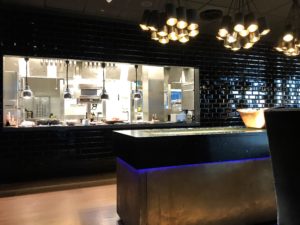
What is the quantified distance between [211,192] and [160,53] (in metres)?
3.63

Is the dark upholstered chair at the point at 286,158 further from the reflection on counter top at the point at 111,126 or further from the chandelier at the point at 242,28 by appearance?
the reflection on counter top at the point at 111,126

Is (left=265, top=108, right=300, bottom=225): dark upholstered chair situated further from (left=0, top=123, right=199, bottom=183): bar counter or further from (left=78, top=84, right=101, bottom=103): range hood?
(left=78, top=84, right=101, bottom=103): range hood

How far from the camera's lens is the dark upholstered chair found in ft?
4.88

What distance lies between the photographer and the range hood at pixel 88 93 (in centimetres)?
789

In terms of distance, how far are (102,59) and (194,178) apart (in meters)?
3.32

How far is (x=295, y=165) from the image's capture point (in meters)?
1.51

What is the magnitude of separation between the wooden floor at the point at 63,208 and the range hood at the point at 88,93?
13.9ft

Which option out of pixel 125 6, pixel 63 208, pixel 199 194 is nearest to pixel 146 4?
pixel 125 6

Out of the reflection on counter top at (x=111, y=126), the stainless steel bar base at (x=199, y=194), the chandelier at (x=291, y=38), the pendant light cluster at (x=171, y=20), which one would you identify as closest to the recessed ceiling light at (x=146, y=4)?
the pendant light cluster at (x=171, y=20)

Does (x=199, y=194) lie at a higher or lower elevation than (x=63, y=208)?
higher

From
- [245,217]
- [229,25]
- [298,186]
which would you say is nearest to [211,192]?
[245,217]

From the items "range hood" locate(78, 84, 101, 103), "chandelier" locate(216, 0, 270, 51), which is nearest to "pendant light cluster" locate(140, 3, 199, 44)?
"chandelier" locate(216, 0, 270, 51)

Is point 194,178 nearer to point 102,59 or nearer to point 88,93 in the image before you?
point 102,59

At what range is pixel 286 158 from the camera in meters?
1.56
